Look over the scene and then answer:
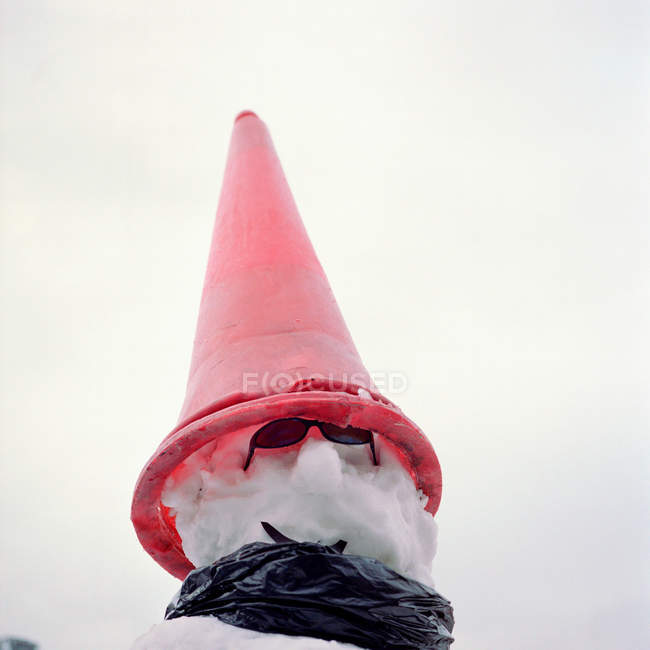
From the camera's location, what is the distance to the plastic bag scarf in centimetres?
126

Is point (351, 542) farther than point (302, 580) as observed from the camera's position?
Yes

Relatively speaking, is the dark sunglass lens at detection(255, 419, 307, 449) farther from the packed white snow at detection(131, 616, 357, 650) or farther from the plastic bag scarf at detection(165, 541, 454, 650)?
the packed white snow at detection(131, 616, 357, 650)

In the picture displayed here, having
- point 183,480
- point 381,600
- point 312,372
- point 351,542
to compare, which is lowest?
point 381,600

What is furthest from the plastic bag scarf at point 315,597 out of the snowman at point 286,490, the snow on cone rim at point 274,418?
the snow on cone rim at point 274,418

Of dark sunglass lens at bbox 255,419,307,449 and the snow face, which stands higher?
dark sunglass lens at bbox 255,419,307,449

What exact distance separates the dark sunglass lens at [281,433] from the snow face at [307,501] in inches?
1.0

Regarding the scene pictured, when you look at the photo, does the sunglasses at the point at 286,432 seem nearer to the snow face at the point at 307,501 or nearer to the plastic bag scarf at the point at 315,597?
the snow face at the point at 307,501

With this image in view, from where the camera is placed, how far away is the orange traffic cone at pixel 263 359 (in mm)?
1492

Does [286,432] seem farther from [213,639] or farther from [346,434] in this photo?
[213,639]

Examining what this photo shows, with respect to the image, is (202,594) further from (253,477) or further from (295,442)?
(295,442)

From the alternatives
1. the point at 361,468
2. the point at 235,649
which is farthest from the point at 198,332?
the point at 235,649

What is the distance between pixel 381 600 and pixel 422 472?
51 cm

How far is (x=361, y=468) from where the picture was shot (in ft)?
5.41

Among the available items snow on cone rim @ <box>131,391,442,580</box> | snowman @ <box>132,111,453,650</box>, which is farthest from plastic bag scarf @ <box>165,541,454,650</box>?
snow on cone rim @ <box>131,391,442,580</box>
